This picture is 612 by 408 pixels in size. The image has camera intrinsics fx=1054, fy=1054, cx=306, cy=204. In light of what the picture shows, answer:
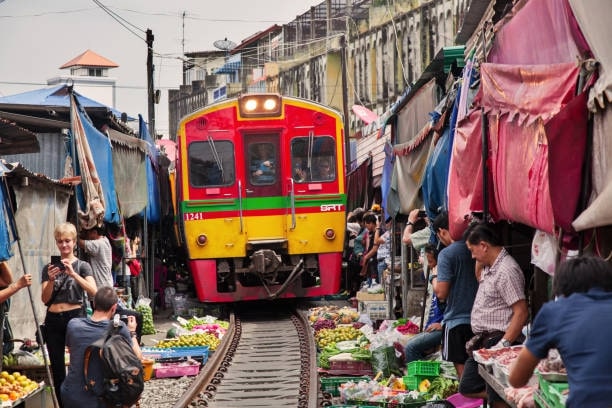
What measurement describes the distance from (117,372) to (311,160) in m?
10.7

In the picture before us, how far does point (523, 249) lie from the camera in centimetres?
876

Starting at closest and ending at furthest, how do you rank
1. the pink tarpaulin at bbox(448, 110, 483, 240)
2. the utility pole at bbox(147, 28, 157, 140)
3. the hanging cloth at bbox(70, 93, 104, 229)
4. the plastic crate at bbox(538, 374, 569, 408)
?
the plastic crate at bbox(538, 374, 569, 408) → the pink tarpaulin at bbox(448, 110, 483, 240) → the hanging cloth at bbox(70, 93, 104, 229) → the utility pole at bbox(147, 28, 157, 140)

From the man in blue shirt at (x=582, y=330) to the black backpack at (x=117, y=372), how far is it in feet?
9.34

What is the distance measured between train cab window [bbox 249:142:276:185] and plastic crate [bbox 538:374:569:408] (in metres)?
11.8

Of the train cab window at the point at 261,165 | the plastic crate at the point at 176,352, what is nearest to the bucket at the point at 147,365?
the plastic crate at the point at 176,352

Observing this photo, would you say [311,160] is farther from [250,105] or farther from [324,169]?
[250,105]

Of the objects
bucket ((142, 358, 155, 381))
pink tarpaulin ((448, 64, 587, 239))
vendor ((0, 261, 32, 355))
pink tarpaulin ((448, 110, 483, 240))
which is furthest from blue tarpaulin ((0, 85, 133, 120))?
pink tarpaulin ((448, 64, 587, 239))

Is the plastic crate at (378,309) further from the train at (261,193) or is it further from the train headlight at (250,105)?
the train headlight at (250,105)

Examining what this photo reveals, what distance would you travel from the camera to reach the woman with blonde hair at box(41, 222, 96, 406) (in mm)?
7984

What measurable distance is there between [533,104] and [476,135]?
188 centimetres

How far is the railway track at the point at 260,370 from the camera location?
10445 mm

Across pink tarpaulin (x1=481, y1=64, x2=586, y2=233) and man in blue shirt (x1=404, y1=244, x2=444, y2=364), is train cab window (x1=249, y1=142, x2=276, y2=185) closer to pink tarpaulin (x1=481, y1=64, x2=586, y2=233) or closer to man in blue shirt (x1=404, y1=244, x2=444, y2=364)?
man in blue shirt (x1=404, y1=244, x2=444, y2=364)

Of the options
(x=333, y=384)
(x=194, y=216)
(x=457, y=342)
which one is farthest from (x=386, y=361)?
(x=194, y=216)

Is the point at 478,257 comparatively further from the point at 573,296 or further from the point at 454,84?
the point at 454,84
